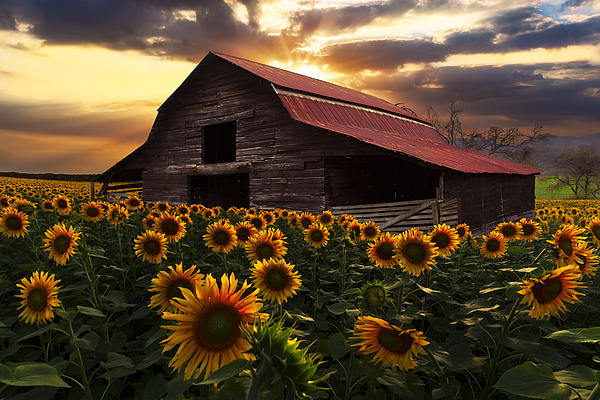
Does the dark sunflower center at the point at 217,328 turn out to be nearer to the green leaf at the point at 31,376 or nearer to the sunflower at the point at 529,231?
the green leaf at the point at 31,376

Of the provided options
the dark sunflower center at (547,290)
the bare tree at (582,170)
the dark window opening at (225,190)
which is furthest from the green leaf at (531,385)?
the bare tree at (582,170)

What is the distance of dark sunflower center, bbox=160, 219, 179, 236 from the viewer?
3.97 m

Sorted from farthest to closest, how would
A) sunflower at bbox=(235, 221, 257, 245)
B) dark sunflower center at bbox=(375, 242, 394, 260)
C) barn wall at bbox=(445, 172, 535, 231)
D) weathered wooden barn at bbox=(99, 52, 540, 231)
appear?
barn wall at bbox=(445, 172, 535, 231) → weathered wooden barn at bbox=(99, 52, 540, 231) → sunflower at bbox=(235, 221, 257, 245) → dark sunflower center at bbox=(375, 242, 394, 260)

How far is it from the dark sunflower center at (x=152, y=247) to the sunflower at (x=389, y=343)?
2.46m

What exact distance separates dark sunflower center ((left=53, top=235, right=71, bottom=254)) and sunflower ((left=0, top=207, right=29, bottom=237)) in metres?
1.48

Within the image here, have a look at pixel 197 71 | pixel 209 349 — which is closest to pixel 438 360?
pixel 209 349

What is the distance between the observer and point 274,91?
14570 millimetres

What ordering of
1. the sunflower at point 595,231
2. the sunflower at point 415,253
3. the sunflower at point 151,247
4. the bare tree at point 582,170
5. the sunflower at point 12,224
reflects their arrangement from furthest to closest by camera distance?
the bare tree at point 582,170
the sunflower at point 12,224
the sunflower at point 595,231
the sunflower at point 151,247
the sunflower at point 415,253

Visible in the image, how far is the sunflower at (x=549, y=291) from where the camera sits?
1.74m

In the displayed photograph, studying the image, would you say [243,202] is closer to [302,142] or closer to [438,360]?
[302,142]

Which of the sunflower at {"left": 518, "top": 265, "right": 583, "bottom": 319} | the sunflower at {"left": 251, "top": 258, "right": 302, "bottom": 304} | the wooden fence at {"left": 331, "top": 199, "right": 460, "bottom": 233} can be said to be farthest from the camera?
the wooden fence at {"left": 331, "top": 199, "right": 460, "bottom": 233}

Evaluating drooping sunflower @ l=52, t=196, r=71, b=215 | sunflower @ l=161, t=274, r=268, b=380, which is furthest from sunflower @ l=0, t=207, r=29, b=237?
sunflower @ l=161, t=274, r=268, b=380

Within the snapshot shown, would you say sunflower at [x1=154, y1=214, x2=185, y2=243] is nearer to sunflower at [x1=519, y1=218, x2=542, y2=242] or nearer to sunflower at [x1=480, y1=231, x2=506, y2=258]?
sunflower at [x1=480, y1=231, x2=506, y2=258]

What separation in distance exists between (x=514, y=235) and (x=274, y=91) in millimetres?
11761
